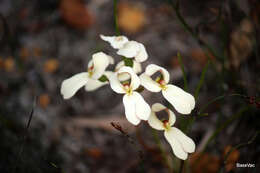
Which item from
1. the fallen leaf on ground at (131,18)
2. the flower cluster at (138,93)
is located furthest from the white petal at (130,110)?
the fallen leaf on ground at (131,18)

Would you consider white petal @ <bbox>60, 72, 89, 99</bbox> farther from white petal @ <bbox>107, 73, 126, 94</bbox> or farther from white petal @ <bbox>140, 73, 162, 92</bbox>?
white petal @ <bbox>140, 73, 162, 92</bbox>

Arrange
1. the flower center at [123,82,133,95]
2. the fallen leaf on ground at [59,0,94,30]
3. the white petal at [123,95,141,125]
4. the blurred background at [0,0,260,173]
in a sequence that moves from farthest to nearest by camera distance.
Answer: the fallen leaf on ground at [59,0,94,30] < the blurred background at [0,0,260,173] < the flower center at [123,82,133,95] < the white petal at [123,95,141,125]

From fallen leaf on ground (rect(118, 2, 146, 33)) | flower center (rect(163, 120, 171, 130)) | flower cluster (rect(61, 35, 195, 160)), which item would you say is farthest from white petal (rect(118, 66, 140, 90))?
fallen leaf on ground (rect(118, 2, 146, 33))

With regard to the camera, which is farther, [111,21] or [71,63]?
[111,21]

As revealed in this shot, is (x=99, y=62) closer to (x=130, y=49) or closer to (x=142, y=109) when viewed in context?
(x=130, y=49)

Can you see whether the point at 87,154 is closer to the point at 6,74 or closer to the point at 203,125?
the point at 203,125

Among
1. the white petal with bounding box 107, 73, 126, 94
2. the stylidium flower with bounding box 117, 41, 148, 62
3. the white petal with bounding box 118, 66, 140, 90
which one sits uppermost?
the stylidium flower with bounding box 117, 41, 148, 62

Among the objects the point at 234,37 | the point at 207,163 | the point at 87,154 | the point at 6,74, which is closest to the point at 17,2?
the point at 6,74

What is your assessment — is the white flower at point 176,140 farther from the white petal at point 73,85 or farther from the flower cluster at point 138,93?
the white petal at point 73,85
